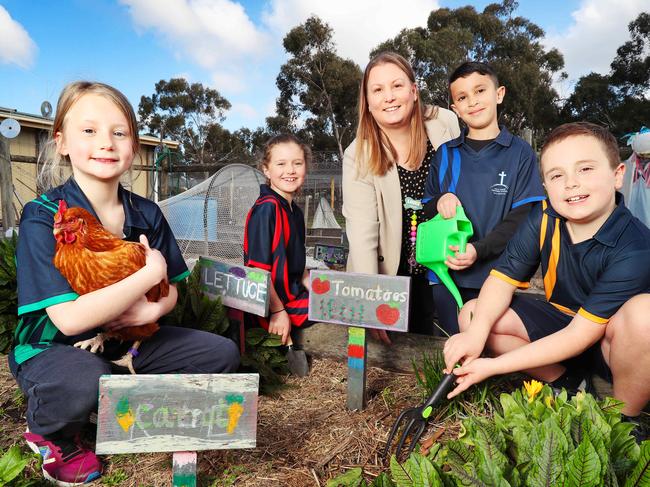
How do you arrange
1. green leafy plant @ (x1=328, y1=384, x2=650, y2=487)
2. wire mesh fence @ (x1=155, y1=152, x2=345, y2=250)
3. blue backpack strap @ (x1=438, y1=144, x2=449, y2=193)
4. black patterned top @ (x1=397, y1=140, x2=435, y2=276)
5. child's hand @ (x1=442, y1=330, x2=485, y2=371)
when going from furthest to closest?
wire mesh fence @ (x1=155, y1=152, x2=345, y2=250) < black patterned top @ (x1=397, y1=140, x2=435, y2=276) < blue backpack strap @ (x1=438, y1=144, x2=449, y2=193) < child's hand @ (x1=442, y1=330, x2=485, y2=371) < green leafy plant @ (x1=328, y1=384, x2=650, y2=487)

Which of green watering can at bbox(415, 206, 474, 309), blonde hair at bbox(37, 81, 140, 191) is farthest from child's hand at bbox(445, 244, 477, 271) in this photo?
blonde hair at bbox(37, 81, 140, 191)

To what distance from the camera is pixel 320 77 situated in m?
27.0

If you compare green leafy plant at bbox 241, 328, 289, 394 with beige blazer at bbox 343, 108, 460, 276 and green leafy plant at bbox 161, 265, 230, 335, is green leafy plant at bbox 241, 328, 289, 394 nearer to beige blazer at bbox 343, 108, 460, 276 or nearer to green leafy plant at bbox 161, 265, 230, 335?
green leafy plant at bbox 161, 265, 230, 335

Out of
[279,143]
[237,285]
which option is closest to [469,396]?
[237,285]

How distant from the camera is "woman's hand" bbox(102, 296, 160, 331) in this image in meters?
1.80

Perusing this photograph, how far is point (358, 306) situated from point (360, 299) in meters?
0.03

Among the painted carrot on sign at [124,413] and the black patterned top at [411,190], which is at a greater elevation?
the black patterned top at [411,190]

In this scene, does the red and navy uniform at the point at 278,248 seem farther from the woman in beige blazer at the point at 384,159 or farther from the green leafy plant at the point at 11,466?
the green leafy plant at the point at 11,466

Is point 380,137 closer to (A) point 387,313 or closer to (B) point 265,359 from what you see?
(A) point 387,313

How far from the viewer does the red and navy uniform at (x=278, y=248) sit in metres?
2.80

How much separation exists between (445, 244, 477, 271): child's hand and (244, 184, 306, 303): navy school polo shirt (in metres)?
0.94

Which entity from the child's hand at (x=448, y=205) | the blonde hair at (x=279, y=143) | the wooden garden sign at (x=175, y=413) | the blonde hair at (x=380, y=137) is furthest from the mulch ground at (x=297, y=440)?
the blonde hair at (x=279, y=143)

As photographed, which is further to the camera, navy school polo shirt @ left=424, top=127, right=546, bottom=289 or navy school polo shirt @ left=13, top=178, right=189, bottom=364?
navy school polo shirt @ left=424, top=127, right=546, bottom=289

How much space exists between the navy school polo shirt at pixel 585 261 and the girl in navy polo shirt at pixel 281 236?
1225mm
